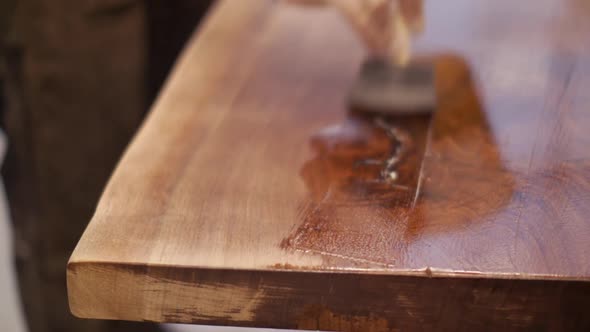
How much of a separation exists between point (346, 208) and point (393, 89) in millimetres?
285

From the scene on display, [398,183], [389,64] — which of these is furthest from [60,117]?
[398,183]

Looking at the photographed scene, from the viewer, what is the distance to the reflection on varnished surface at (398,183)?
0.60 metres

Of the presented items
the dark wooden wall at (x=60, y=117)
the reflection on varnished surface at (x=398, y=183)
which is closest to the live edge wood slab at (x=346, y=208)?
the reflection on varnished surface at (x=398, y=183)

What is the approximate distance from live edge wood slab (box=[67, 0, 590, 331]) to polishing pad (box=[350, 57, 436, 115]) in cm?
3

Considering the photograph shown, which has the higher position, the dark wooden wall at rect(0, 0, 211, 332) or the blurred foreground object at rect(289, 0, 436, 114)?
the blurred foreground object at rect(289, 0, 436, 114)

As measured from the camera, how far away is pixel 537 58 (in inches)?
39.1

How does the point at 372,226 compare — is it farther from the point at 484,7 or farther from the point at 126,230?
the point at 484,7

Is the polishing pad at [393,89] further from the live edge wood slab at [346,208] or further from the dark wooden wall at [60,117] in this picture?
the dark wooden wall at [60,117]

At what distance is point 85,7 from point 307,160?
59cm

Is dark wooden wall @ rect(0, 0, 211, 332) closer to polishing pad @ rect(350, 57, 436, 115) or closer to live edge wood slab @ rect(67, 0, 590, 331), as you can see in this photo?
live edge wood slab @ rect(67, 0, 590, 331)

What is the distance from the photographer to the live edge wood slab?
562 millimetres

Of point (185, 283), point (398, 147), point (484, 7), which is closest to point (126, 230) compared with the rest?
point (185, 283)

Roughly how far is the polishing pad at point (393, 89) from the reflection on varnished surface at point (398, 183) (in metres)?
0.02

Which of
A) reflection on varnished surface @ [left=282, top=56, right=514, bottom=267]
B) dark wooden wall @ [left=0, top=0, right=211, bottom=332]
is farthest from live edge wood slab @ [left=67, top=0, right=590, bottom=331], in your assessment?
dark wooden wall @ [left=0, top=0, right=211, bottom=332]
